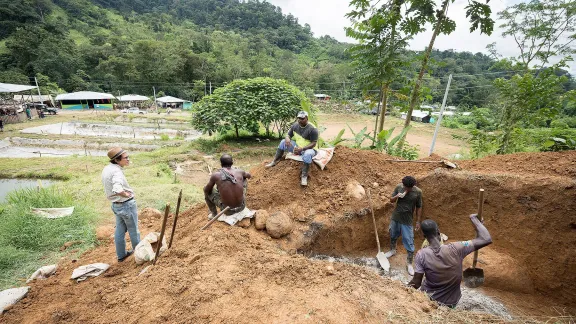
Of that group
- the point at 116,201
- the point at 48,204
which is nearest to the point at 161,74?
the point at 48,204

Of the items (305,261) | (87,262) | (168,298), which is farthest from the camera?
(87,262)

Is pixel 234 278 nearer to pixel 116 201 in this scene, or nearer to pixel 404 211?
pixel 116 201

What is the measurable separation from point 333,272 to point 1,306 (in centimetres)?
372

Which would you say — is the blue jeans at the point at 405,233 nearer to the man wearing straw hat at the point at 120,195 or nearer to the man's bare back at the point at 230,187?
the man's bare back at the point at 230,187

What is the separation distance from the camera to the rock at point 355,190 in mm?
5113

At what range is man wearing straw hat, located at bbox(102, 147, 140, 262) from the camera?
133 inches

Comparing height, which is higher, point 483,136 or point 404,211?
point 483,136

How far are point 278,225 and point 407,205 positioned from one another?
2116mm

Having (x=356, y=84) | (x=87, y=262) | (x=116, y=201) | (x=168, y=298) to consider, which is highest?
(x=356, y=84)

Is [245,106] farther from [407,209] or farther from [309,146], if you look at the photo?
[407,209]

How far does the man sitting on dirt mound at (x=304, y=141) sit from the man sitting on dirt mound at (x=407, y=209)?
163 centimetres

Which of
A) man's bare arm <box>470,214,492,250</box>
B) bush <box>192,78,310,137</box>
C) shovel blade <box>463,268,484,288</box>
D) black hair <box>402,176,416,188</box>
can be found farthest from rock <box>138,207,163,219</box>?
bush <box>192,78,310,137</box>

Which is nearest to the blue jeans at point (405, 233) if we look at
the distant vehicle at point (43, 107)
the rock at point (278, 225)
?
the rock at point (278, 225)

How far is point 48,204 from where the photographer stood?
543cm
